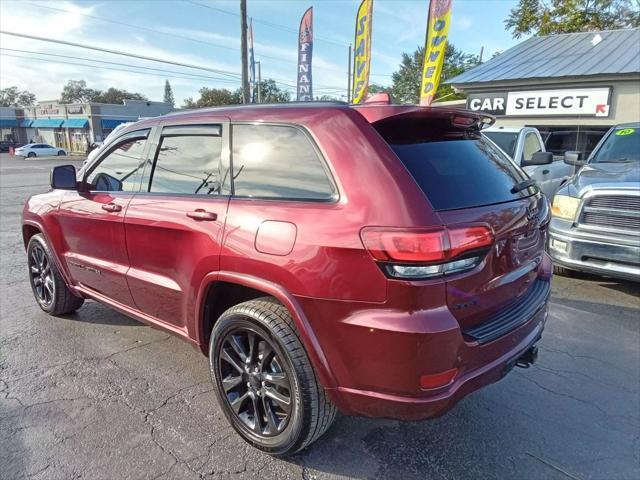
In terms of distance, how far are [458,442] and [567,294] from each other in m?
3.37

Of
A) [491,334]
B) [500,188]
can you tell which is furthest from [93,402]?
[500,188]

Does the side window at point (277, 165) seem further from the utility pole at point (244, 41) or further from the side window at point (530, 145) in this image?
the utility pole at point (244, 41)

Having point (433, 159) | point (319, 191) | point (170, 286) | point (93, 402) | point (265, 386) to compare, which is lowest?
point (93, 402)

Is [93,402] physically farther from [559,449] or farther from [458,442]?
[559,449]

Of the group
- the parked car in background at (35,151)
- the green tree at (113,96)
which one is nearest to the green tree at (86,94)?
the green tree at (113,96)

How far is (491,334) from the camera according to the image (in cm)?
214

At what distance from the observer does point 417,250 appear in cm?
187

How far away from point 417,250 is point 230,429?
1677 millimetres

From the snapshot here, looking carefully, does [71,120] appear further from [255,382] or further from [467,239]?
[467,239]

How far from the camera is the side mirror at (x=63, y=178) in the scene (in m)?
3.58

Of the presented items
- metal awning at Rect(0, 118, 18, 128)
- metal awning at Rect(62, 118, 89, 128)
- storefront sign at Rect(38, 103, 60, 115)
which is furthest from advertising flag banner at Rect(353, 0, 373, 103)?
metal awning at Rect(0, 118, 18, 128)

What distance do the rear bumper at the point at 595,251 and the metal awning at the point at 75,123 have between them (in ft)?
197

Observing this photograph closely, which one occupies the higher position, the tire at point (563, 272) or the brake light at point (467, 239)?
the brake light at point (467, 239)

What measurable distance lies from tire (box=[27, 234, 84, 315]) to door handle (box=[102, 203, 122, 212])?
1.17 m
